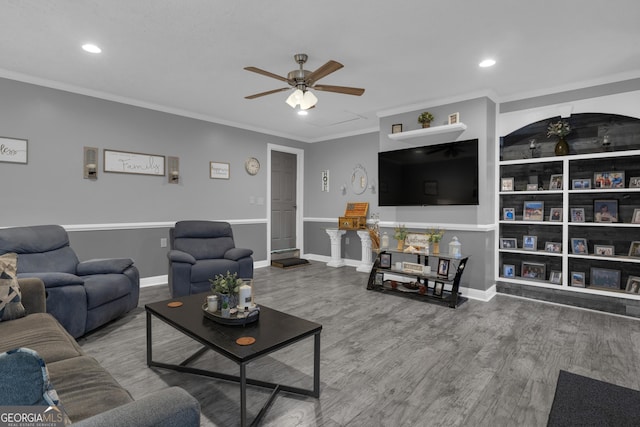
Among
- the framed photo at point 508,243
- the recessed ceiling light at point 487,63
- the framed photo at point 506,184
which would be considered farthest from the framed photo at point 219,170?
the framed photo at point 508,243

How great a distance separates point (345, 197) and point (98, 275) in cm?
417

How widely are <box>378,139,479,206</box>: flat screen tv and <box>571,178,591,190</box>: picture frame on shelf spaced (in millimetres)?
1064

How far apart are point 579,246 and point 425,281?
5.79ft

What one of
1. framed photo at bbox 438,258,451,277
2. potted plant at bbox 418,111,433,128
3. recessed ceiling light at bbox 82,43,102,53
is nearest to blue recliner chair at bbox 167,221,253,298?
recessed ceiling light at bbox 82,43,102,53

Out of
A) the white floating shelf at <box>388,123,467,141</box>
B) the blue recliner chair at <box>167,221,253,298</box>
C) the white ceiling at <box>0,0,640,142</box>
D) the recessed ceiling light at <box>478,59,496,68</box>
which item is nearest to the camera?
the white ceiling at <box>0,0,640,142</box>

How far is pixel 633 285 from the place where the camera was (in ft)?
11.7

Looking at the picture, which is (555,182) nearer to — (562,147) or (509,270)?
(562,147)

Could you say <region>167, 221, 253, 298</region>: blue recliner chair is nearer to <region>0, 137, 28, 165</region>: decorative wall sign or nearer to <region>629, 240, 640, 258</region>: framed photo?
<region>0, 137, 28, 165</region>: decorative wall sign

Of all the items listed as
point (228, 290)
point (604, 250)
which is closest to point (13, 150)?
point (228, 290)

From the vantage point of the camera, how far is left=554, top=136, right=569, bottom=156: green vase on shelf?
394 cm

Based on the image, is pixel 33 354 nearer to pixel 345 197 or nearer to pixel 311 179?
pixel 345 197

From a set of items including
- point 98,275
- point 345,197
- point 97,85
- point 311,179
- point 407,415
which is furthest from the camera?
point 311,179

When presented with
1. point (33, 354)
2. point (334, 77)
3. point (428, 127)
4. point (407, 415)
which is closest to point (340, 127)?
point (428, 127)

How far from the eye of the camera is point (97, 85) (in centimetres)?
397
